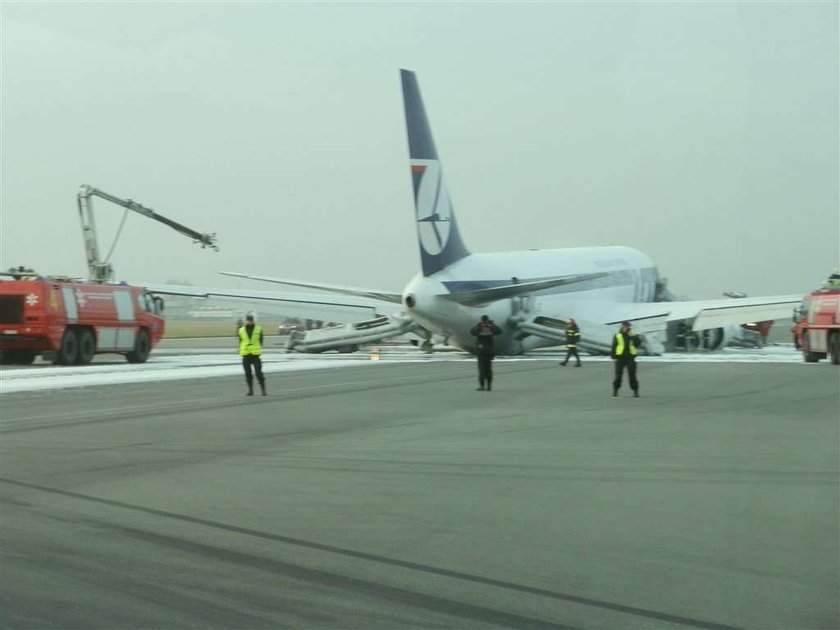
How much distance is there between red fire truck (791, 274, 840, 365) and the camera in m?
41.1

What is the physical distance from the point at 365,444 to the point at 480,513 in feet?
19.3

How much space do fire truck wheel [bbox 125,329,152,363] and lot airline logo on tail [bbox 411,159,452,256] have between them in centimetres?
973

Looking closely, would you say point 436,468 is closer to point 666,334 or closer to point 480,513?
point 480,513

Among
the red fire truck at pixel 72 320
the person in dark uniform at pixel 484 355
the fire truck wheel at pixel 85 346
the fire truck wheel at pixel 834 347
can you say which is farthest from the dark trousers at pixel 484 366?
the fire truck wheel at pixel 85 346

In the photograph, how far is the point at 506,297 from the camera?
46094 millimetres

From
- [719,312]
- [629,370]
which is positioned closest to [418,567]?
[629,370]

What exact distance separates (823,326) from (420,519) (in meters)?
33.8

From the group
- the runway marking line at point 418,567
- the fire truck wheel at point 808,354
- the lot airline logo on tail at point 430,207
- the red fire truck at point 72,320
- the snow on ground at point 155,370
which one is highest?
the lot airline logo on tail at point 430,207

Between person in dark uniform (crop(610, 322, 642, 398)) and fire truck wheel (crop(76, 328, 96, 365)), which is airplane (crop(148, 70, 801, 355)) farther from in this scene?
person in dark uniform (crop(610, 322, 642, 398))

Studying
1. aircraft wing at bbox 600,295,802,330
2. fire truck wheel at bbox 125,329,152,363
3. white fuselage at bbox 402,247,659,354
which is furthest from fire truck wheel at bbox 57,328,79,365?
aircraft wing at bbox 600,295,802,330

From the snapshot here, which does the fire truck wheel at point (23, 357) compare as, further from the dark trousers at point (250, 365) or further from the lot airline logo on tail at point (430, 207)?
the dark trousers at point (250, 365)

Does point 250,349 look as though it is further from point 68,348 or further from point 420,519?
point 420,519

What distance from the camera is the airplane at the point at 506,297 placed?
43969 millimetres

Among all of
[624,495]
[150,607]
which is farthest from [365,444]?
[150,607]
